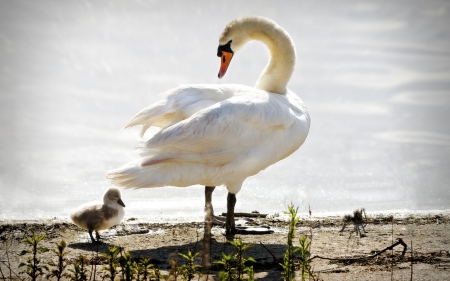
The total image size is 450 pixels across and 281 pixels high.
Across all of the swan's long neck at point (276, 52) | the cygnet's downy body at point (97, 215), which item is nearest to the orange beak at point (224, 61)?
the swan's long neck at point (276, 52)

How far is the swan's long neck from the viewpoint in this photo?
25.7ft

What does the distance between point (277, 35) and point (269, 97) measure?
170 cm

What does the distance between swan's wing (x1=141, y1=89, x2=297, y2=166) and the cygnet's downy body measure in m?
1.05

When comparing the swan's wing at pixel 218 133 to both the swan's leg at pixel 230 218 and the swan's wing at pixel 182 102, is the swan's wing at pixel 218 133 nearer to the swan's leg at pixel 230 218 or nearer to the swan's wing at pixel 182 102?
the swan's wing at pixel 182 102

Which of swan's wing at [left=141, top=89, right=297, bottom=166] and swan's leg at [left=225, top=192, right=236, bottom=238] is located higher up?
swan's wing at [left=141, top=89, right=297, bottom=166]

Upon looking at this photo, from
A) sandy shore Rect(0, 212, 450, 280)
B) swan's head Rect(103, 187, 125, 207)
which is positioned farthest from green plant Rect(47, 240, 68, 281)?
swan's head Rect(103, 187, 125, 207)

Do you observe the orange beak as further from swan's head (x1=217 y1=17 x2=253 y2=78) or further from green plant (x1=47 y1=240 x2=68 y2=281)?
green plant (x1=47 y1=240 x2=68 y2=281)

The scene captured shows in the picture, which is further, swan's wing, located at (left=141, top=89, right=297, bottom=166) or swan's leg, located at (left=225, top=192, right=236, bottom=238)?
swan's leg, located at (left=225, top=192, right=236, bottom=238)

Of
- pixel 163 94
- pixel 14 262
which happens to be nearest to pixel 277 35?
pixel 163 94

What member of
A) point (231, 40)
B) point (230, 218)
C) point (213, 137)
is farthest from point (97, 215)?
point (231, 40)

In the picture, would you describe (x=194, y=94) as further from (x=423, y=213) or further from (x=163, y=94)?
(x=423, y=213)

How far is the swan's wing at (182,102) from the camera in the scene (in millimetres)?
6207

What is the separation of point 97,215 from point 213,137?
1.76 m

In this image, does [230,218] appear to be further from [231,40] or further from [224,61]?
[231,40]
